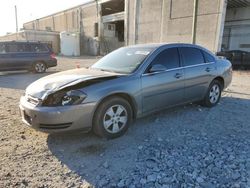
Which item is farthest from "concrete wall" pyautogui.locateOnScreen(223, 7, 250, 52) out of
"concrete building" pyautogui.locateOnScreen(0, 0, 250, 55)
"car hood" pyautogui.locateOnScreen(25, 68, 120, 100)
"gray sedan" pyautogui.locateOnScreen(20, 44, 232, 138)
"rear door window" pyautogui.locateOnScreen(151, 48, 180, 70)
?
"car hood" pyautogui.locateOnScreen(25, 68, 120, 100)

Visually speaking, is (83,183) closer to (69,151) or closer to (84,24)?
(69,151)

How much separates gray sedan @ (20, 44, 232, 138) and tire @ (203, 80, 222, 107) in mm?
80

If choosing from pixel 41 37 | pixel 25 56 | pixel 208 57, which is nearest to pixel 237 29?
pixel 25 56

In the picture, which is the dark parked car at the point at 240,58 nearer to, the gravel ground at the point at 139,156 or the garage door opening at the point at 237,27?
the garage door opening at the point at 237,27

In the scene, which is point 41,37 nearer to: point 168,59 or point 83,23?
point 83,23

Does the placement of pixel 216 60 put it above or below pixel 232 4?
below

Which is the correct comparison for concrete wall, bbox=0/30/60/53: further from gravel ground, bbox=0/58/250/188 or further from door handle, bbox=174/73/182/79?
door handle, bbox=174/73/182/79

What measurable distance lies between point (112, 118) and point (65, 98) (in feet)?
2.84

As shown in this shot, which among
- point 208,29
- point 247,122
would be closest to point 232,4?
point 208,29

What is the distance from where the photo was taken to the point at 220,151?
363 centimetres

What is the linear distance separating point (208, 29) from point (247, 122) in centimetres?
1640

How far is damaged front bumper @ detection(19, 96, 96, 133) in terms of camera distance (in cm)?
351

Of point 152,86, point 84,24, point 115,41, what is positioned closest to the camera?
point 152,86

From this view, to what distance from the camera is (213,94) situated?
6016 millimetres
